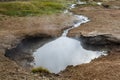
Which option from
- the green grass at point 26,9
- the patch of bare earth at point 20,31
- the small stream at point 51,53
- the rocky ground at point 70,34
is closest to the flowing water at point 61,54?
the small stream at point 51,53

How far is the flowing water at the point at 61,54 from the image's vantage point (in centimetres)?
3252

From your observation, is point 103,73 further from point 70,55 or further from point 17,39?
point 17,39

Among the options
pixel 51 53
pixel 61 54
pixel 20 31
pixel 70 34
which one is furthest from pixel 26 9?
pixel 61 54

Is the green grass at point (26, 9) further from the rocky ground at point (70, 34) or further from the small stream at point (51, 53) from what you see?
the small stream at point (51, 53)

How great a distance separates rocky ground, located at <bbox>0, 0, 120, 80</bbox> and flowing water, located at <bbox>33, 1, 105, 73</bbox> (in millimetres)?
1830

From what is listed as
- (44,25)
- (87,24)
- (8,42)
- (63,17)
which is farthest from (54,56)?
(63,17)

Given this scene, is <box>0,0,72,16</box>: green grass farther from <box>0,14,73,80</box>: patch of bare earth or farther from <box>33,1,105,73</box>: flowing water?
<box>33,1,105,73</box>: flowing water

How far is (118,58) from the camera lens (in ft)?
108

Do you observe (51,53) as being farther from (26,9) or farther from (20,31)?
(26,9)

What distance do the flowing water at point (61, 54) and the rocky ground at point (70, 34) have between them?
1830mm

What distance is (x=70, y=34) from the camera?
46844 mm

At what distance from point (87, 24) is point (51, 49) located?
53.6 feet

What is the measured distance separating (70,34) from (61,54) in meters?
10.6

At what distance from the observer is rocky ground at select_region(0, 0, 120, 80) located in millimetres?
26516
